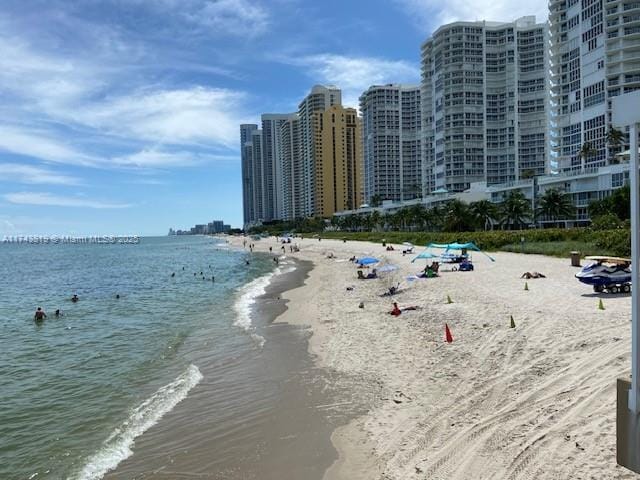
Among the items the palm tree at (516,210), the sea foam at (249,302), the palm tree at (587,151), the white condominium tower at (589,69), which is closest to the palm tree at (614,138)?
the white condominium tower at (589,69)

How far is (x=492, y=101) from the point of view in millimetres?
136625

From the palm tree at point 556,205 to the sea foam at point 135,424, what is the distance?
7097 cm

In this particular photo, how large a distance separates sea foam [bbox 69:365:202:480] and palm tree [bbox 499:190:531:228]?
238 feet

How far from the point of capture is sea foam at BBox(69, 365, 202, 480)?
9.54 meters

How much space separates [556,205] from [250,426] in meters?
74.0

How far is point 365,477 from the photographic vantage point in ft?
26.4

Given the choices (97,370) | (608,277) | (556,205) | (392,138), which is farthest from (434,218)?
(392,138)

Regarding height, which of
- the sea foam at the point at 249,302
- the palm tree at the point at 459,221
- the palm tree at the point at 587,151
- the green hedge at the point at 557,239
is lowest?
the sea foam at the point at 249,302

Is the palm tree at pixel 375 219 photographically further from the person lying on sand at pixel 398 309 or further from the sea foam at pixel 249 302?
the person lying on sand at pixel 398 309

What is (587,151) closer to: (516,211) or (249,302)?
(516,211)

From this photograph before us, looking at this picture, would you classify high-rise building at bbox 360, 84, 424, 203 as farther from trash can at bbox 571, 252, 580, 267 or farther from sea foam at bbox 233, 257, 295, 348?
trash can at bbox 571, 252, 580, 267

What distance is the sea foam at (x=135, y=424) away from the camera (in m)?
9.54

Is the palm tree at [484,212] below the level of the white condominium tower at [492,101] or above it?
below

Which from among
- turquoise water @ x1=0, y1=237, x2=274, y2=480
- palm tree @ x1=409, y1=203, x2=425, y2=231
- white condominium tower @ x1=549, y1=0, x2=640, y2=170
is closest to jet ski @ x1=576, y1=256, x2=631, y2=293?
turquoise water @ x1=0, y1=237, x2=274, y2=480
